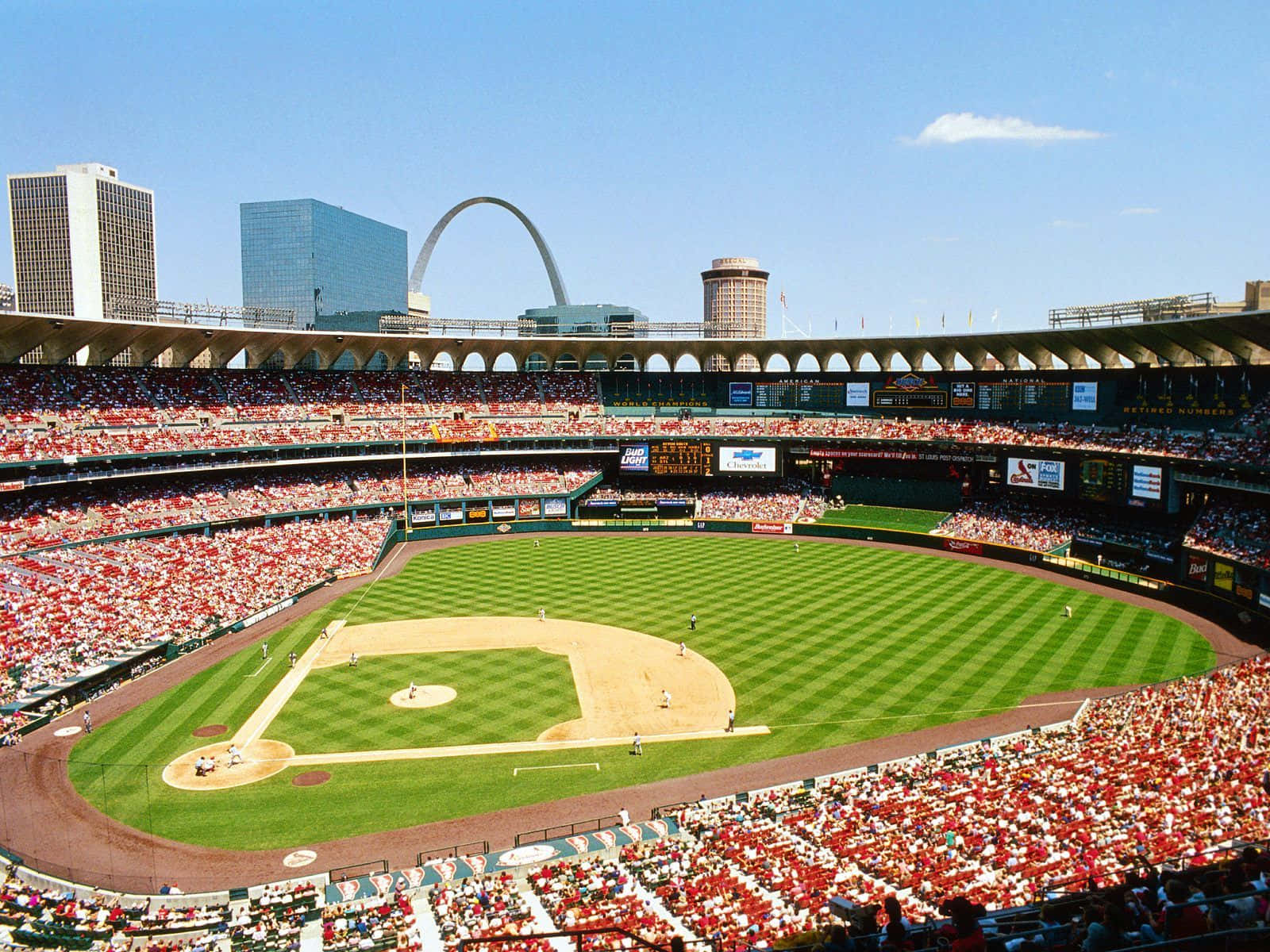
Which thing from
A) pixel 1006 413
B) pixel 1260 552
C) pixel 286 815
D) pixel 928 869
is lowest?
pixel 286 815

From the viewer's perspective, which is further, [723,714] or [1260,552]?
[1260,552]

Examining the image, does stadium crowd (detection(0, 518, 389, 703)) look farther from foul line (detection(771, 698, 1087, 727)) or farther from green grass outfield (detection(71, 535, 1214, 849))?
foul line (detection(771, 698, 1087, 727))

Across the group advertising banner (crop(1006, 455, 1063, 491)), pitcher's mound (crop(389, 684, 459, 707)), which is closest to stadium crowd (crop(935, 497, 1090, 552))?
advertising banner (crop(1006, 455, 1063, 491))

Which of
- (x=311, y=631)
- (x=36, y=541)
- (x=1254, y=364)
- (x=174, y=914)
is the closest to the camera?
(x=174, y=914)

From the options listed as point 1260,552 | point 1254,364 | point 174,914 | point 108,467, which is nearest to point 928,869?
point 174,914

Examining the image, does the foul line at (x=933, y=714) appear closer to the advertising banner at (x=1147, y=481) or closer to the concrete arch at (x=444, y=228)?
the advertising banner at (x=1147, y=481)

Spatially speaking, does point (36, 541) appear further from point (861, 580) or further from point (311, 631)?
point (861, 580)

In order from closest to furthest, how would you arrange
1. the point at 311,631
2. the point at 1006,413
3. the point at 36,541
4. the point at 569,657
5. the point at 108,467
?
the point at 569,657
the point at 311,631
the point at 36,541
the point at 108,467
the point at 1006,413
